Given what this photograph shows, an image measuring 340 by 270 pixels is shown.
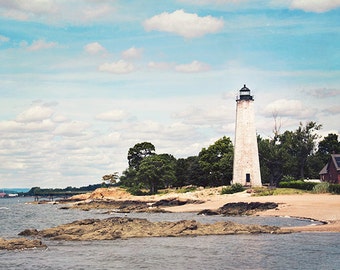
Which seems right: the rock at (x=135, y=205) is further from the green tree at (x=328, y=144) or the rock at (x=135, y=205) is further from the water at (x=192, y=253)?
the green tree at (x=328, y=144)

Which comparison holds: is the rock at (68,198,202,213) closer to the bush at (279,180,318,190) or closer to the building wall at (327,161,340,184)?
the bush at (279,180,318,190)

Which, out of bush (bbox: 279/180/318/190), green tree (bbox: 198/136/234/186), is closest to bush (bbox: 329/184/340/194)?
bush (bbox: 279/180/318/190)

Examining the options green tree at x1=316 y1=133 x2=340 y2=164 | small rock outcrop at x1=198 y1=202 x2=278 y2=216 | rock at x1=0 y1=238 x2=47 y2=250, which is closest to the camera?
rock at x1=0 y1=238 x2=47 y2=250

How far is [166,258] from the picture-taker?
2956 cm

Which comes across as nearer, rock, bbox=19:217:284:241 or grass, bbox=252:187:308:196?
rock, bbox=19:217:284:241

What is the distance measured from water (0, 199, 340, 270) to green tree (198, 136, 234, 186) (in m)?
58.6

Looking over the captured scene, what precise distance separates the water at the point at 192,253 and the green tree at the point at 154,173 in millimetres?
63096

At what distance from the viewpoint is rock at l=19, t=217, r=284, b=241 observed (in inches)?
1531

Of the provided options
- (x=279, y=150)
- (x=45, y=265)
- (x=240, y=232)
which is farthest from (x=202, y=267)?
(x=279, y=150)

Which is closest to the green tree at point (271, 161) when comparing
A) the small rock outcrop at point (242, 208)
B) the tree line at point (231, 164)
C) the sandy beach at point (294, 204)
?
the tree line at point (231, 164)

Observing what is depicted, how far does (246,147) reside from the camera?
264 feet

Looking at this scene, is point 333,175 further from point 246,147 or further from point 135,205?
point 135,205

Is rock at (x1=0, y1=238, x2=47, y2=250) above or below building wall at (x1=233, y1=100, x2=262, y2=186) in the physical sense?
below

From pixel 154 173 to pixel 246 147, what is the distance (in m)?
25.1
